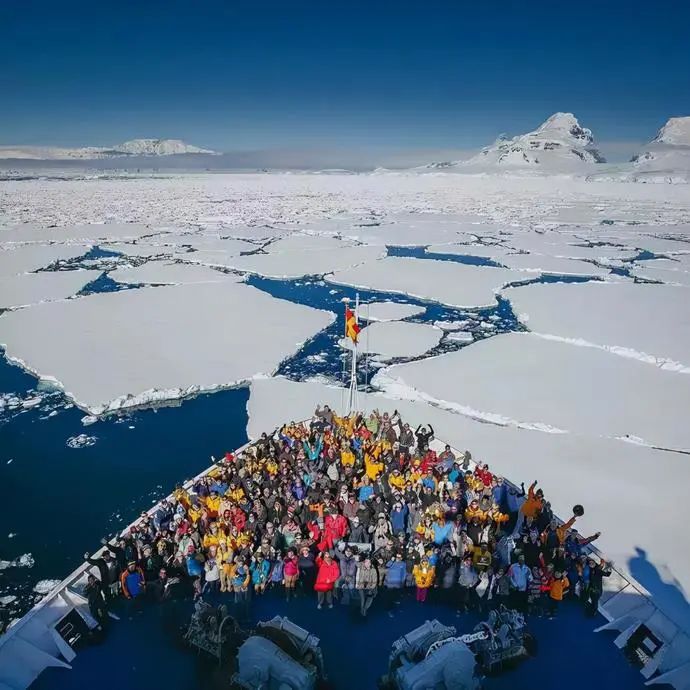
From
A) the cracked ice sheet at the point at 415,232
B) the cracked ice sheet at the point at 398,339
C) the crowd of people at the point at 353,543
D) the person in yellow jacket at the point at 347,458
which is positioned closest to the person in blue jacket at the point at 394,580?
the crowd of people at the point at 353,543

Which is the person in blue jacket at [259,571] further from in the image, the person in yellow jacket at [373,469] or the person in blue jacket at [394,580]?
the person in yellow jacket at [373,469]

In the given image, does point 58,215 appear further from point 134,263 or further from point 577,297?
point 577,297

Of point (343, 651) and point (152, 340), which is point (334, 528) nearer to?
point (343, 651)

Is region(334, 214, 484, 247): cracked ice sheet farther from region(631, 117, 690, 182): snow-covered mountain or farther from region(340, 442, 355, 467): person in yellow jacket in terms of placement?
region(631, 117, 690, 182): snow-covered mountain

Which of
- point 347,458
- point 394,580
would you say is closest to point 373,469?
point 347,458

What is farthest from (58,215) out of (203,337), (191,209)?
(203,337)

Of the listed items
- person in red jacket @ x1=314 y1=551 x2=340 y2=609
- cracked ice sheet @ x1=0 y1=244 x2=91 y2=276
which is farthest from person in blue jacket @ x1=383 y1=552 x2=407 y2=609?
cracked ice sheet @ x1=0 y1=244 x2=91 y2=276
